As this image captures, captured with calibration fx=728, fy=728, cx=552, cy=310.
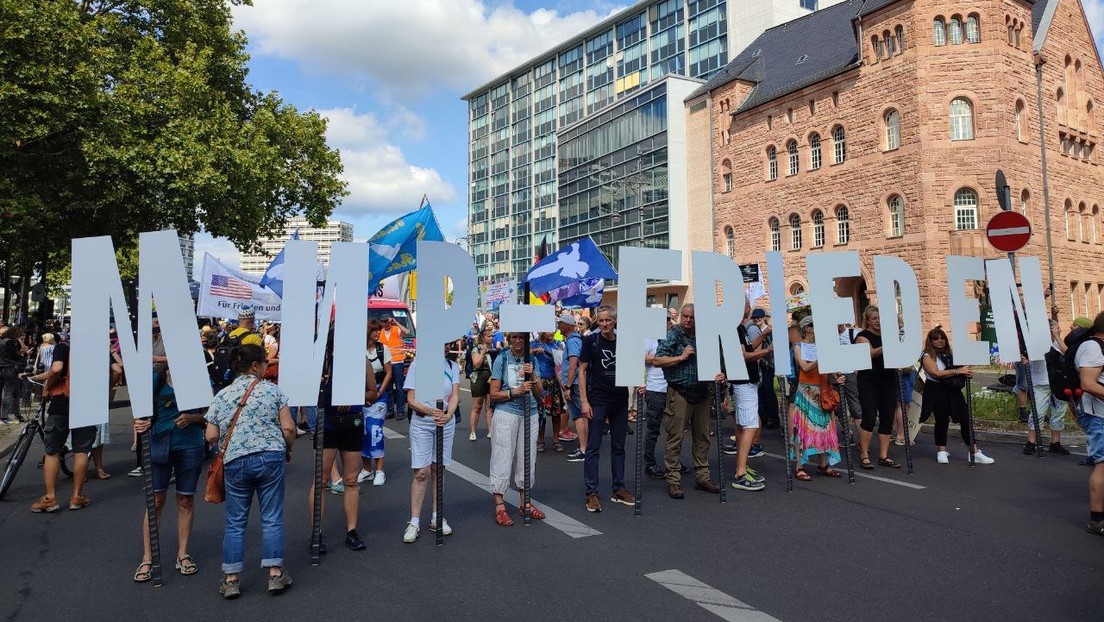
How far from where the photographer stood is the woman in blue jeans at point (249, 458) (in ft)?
15.3

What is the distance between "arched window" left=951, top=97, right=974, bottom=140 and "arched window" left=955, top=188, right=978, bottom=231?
A: 240 centimetres

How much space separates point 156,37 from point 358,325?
21895 mm

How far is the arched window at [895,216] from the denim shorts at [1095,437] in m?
29.8

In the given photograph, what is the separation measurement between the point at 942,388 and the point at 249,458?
26.2 ft

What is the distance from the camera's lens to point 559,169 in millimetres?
61469

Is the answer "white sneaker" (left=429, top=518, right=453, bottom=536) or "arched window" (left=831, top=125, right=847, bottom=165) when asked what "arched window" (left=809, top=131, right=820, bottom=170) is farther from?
"white sneaker" (left=429, top=518, right=453, bottom=536)

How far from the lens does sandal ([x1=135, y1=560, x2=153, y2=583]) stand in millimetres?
4965

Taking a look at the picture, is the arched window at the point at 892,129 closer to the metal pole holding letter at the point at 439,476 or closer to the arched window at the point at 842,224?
the arched window at the point at 842,224

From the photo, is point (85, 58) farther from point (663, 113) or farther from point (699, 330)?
point (663, 113)

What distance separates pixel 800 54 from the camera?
42500 mm

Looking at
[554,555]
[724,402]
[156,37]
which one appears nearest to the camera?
[554,555]

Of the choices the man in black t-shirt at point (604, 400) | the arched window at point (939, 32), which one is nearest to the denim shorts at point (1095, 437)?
the man in black t-shirt at point (604, 400)

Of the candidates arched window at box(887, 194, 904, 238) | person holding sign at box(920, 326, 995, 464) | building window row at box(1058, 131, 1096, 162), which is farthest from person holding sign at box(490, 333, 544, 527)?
building window row at box(1058, 131, 1096, 162)

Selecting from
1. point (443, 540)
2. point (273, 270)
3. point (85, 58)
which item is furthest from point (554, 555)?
point (85, 58)
